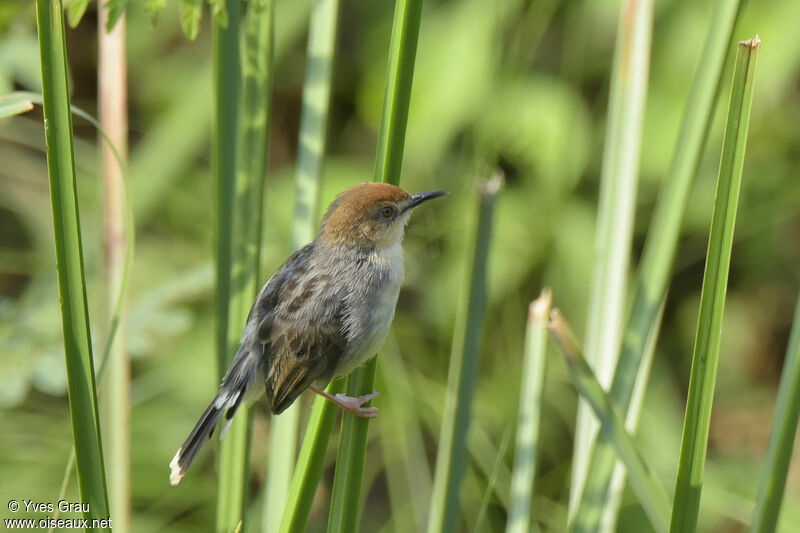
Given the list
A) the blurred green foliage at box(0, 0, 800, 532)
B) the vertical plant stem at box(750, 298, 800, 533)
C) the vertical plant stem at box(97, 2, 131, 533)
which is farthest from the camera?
the blurred green foliage at box(0, 0, 800, 532)

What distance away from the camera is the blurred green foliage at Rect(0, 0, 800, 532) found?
389cm

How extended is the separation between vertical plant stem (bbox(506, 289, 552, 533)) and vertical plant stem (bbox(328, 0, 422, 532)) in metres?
0.57

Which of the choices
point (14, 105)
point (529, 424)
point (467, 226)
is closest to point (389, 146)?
point (14, 105)

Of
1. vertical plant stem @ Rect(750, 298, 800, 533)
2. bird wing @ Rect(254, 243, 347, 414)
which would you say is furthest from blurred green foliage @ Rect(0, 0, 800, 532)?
vertical plant stem @ Rect(750, 298, 800, 533)

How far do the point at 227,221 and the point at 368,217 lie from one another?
58 centimetres

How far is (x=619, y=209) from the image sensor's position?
2.55 meters

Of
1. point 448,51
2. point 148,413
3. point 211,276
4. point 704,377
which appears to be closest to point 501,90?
point 448,51

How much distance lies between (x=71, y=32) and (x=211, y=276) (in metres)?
2.36

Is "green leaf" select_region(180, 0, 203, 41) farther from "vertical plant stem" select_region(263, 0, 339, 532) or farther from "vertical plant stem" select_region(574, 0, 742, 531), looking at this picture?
"vertical plant stem" select_region(574, 0, 742, 531)

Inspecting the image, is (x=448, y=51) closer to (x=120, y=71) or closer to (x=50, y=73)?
(x=120, y=71)

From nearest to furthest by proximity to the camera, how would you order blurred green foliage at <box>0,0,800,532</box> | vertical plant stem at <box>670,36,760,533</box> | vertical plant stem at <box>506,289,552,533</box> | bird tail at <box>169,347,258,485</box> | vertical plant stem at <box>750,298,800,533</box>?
vertical plant stem at <box>670,36,760,533</box> < vertical plant stem at <box>750,298,800,533</box> < bird tail at <box>169,347,258,485</box> < vertical plant stem at <box>506,289,552,533</box> < blurred green foliage at <box>0,0,800,532</box>

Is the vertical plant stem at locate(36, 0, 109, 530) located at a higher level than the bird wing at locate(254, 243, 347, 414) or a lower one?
higher

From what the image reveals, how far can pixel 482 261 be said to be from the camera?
81.7 inches

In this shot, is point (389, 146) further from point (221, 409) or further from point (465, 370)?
point (221, 409)
